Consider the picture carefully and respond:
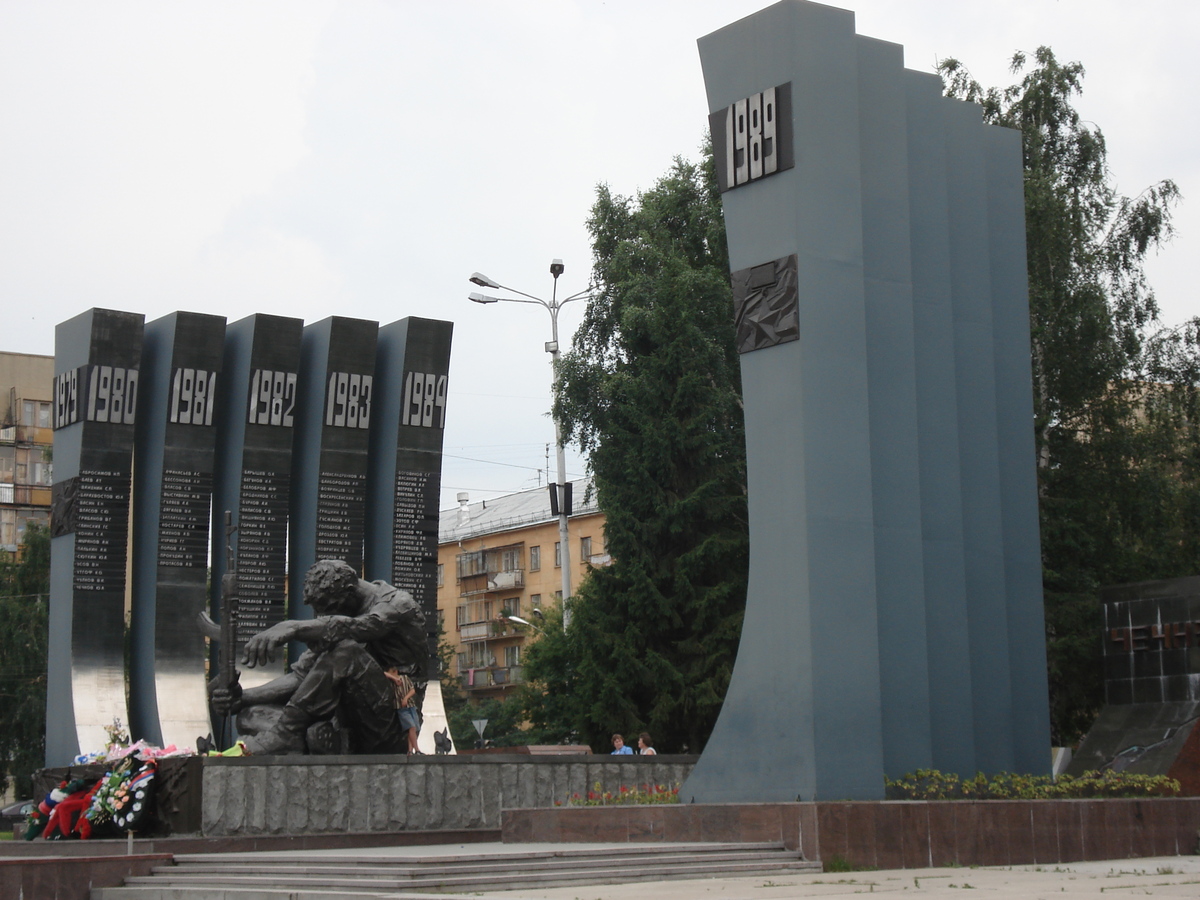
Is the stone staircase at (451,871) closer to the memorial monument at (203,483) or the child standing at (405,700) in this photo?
the child standing at (405,700)

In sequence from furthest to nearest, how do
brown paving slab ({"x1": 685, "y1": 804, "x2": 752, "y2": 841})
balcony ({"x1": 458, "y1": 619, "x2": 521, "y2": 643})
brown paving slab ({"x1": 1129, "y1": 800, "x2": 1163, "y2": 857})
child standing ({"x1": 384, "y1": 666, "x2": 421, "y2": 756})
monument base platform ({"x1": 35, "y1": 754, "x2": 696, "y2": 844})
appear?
balcony ({"x1": 458, "y1": 619, "x2": 521, "y2": 643}) → child standing ({"x1": 384, "y1": 666, "x2": 421, "y2": 756}) → monument base platform ({"x1": 35, "y1": 754, "x2": 696, "y2": 844}) → brown paving slab ({"x1": 1129, "y1": 800, "x2": 1163, "y2": 857}) → brown paving slab ({"x1": 685, "y1": 804, "x2": 752, "y2": 841})

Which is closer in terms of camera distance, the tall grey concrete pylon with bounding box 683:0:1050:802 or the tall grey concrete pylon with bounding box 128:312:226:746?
the tall grey concrete pylon with bounding box 683:0:1050:802

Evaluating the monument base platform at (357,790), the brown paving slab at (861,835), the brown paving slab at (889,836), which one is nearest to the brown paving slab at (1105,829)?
the brown paving slab at (889,836)

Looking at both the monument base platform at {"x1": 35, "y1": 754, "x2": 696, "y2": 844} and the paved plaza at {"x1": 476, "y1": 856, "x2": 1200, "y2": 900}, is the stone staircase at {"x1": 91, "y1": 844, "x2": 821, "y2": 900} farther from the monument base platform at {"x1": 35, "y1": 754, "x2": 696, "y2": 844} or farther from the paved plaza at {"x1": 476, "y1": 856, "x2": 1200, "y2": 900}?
the monument base platform at {"x1": 35, "y1": 754, "x2": 696, "y2": 844}

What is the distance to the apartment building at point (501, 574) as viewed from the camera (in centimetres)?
4806

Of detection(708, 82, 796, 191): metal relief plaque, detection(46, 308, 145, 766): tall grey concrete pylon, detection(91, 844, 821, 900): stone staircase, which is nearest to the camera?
detection(91, 844, 821, 900): stone staircase

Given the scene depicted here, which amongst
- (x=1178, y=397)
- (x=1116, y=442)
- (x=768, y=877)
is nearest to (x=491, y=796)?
(x=768, y=877)

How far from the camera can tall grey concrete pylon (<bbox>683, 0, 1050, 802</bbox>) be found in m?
11.9

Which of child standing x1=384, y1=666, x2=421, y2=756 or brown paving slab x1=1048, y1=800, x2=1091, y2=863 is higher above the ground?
child standing x1=384, y1=666, x2=421, y2=756

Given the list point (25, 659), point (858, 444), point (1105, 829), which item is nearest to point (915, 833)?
point (1105, 829)

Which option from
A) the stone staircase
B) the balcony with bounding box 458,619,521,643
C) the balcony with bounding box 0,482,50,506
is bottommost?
the stone staircase

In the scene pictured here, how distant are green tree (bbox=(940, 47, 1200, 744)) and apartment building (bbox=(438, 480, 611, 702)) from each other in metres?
23.6

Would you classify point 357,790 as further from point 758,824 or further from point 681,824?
point 758,824

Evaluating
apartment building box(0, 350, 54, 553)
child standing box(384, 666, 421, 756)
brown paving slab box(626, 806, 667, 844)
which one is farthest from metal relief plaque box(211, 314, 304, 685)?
apartment building box(0, 350, 54, 553)
